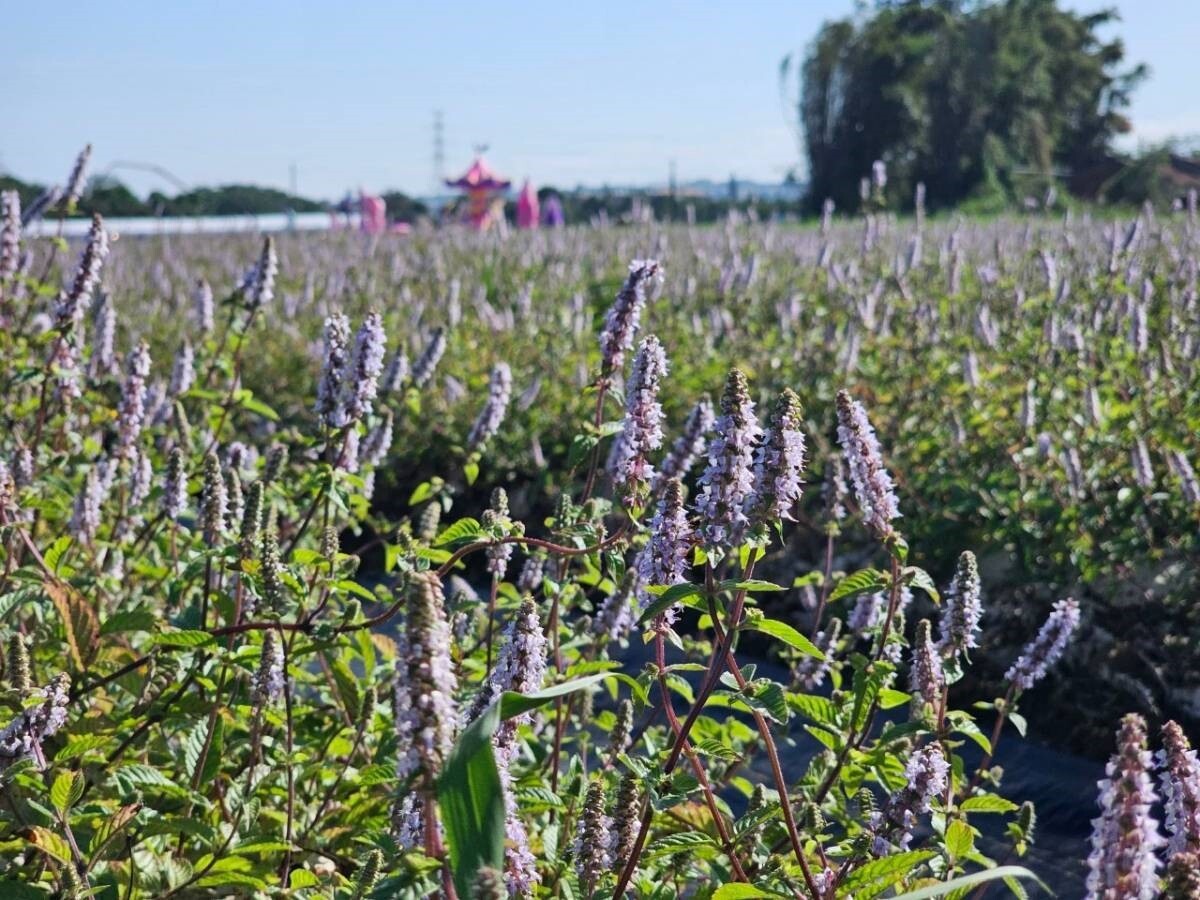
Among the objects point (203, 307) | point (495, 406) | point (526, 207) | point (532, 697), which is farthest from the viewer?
point (526, 207)

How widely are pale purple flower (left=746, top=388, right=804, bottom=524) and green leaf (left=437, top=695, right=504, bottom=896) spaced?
2.64 ft

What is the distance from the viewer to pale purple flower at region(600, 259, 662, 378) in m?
3.22

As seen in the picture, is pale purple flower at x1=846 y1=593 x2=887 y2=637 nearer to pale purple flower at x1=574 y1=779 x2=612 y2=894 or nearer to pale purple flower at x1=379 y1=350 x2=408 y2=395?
pale purple flower at x1=574 y1=779 x2=612 y2=894

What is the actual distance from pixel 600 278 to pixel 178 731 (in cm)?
972

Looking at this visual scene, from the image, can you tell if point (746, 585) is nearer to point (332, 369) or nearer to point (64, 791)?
point (64, 791)

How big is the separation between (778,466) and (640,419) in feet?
2.04

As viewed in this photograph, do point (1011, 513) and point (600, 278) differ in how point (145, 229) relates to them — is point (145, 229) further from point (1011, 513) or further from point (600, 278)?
point (1011, 513)

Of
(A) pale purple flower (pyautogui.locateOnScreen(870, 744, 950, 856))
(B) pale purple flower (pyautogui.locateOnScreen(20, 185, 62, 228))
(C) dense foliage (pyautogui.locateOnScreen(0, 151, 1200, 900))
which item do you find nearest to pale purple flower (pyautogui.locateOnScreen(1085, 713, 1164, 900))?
(C) dense foliage (pyautogui.locateOnScreen(0, 151, 1200, 900))

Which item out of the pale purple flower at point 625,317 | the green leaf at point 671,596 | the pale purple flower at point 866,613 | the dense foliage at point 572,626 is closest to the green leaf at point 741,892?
the dense foliage at point 572,626

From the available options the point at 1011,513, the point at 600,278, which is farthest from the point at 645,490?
the point at 600,278

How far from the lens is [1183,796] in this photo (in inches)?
70.0

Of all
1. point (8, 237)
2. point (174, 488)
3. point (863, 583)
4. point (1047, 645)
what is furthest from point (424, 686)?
point (8, 237)

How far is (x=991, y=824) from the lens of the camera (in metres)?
5.20

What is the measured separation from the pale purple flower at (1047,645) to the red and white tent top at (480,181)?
68.7ft
